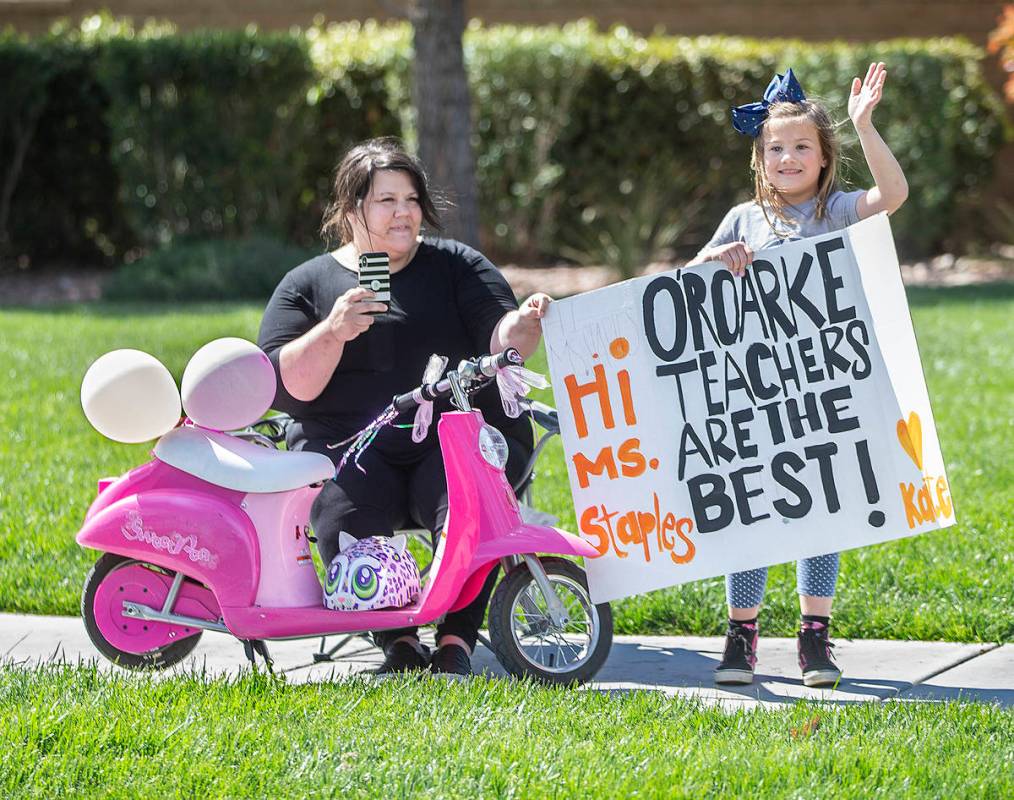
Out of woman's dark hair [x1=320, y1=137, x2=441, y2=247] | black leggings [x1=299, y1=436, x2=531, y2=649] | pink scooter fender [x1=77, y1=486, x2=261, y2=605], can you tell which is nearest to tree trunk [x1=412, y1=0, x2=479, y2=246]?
woman's dark hair [x1=320, y1=137, x2=441, y2=247]

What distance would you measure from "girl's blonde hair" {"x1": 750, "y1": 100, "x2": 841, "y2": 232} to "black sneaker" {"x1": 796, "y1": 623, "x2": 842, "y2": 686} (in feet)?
3.93

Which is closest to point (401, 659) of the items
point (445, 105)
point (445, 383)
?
point (445, 383)

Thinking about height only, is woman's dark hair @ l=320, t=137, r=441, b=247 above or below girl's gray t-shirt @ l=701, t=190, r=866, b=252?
above

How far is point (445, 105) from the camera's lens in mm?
11141

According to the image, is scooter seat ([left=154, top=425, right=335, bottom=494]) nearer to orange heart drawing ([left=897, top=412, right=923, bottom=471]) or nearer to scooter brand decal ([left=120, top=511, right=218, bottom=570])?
scooter brand decal ([left=120, top=511, right=218, bottom=570])

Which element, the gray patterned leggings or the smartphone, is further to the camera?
the gray patterned leggings

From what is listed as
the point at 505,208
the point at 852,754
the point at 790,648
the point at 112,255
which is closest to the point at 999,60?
the point at 505,208

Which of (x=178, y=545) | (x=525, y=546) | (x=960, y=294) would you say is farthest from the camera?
(x=960, y=294)

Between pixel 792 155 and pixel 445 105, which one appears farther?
pixel 445 105

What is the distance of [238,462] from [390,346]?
2.08ft

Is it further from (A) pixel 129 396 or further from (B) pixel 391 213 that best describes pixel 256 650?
(B) pixel 391 213

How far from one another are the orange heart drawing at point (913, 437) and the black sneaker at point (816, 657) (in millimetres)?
571

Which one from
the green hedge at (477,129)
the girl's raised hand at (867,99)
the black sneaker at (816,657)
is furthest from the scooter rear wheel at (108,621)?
the green hedge at (477,129)

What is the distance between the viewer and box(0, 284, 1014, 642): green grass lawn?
4883mm
